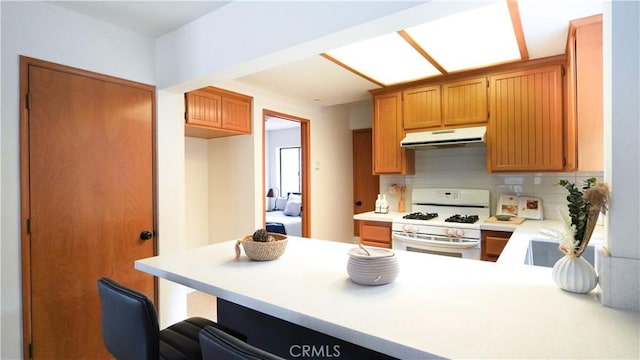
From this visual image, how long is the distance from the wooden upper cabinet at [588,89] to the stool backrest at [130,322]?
255 centimetres

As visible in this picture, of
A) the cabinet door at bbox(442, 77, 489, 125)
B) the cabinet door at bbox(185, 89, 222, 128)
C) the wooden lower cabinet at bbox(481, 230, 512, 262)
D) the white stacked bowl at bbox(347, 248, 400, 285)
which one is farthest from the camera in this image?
the cabinet door at bbox(442, 77, 489, 125)

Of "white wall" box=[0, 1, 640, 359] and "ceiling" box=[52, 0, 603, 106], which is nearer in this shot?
"white wall" box=[0, 1, 640, 359]

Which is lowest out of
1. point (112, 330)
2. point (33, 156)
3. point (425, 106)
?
point (112, 330)

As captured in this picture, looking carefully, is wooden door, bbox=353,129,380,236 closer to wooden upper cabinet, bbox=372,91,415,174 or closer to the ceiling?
wooden upper cabinet, bbox=372,91,415,174

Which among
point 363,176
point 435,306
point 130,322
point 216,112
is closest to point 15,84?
point 216,112

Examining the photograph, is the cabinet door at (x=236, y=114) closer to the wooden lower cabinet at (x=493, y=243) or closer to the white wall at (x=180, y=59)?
the white wall at (x=180, y=59)

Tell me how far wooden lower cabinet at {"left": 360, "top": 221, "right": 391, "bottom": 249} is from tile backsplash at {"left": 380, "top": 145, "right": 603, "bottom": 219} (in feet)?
2.19

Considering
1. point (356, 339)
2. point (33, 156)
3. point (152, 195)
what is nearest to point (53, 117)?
point (33, 156)

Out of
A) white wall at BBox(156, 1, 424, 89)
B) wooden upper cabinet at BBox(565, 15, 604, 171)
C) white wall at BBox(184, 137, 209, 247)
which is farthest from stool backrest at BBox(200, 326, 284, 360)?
white wall at BBox(184, 137, 209, 247)

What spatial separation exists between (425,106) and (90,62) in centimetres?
293

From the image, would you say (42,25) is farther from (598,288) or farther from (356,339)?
(598,288)

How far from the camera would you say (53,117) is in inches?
77.7

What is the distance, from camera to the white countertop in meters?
0.76

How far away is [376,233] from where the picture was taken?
3410mm
